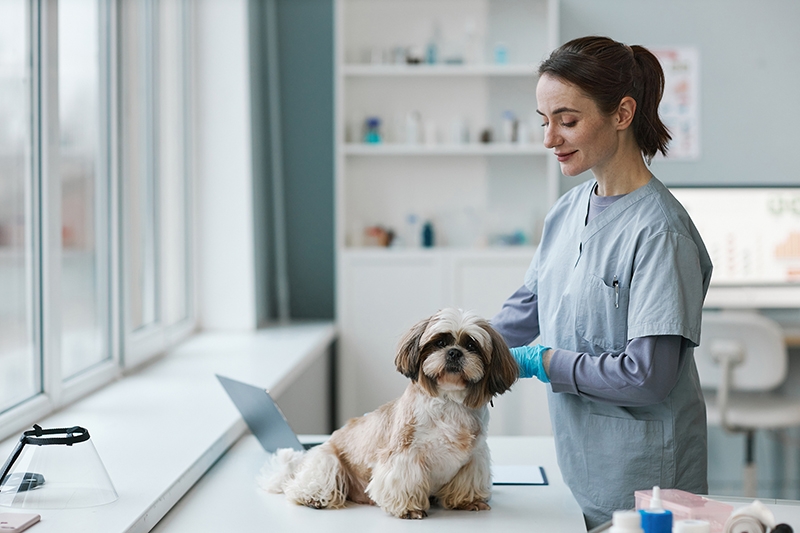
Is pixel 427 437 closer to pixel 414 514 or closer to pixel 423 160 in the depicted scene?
pixel 414 514

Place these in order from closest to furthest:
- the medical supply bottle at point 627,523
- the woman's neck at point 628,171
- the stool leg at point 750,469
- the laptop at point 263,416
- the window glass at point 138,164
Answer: the medical supply bottle at point 627,523 → the woman's neck at point 628,171 → the laptop at point 263,416 → the window glass at point 138,164 → the stool leg at point 750,469

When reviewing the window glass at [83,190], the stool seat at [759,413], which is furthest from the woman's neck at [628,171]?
the stool seat at [759,413]

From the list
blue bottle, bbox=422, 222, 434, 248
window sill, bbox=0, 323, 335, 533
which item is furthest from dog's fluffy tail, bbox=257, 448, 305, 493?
blue bottle, bbox=422, 222, 434, 248

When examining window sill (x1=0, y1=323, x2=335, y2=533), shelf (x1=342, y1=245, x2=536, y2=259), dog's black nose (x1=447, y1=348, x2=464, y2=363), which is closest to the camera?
dog's black nose (x1=447, y1=348, x2=464, y2=363)

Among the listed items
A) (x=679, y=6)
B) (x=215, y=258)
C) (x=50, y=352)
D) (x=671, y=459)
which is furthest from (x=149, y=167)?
(x=679, y=6)

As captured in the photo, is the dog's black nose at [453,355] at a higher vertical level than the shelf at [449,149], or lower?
lower

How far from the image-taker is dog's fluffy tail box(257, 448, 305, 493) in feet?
4.83

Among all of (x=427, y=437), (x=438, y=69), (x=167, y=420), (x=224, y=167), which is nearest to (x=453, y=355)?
(x=427, y=437)

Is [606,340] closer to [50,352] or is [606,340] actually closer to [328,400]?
[50,352]

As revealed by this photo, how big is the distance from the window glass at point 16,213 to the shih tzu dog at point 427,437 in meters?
0.98

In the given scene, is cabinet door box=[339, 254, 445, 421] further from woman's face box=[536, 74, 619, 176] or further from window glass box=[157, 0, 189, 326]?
woman's face box=[536, 74, 619, 176]

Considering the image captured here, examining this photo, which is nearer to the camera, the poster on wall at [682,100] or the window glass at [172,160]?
the window glass at [172,160]

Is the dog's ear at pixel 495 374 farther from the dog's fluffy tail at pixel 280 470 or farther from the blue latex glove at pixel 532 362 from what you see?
the dog's fluffy tail at pixel 280 470

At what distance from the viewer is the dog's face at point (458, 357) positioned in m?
1.22
